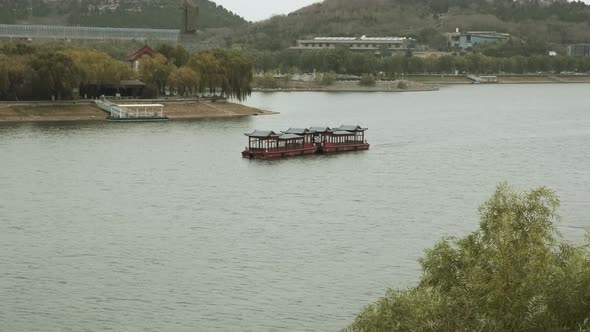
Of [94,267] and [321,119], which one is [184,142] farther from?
[94,267]

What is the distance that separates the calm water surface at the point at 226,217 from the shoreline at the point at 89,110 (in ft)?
8.62

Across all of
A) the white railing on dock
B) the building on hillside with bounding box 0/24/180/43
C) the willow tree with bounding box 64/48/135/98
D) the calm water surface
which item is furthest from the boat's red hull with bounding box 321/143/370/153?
the building on hillside with bounding box 0/24/180/43

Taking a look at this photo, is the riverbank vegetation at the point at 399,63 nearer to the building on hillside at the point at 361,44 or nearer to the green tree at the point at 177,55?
the building on hillside at the point at 361,44

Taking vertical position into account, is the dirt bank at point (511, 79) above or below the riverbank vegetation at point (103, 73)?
below

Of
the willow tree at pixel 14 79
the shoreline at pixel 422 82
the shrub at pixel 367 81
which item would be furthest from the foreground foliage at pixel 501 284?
the shrub at pixel 367 81

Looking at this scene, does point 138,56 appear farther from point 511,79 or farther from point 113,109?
point 511,79

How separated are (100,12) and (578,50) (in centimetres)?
7328

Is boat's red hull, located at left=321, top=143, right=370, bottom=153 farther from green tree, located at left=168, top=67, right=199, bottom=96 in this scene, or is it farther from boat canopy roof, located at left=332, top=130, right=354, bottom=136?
green tree, located at left=168, top=67, right=199, bottom=96

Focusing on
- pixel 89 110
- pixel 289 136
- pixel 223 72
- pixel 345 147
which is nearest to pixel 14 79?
pixel 89 110

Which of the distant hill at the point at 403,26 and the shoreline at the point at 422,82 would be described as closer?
the shoreline at the point at 422,82

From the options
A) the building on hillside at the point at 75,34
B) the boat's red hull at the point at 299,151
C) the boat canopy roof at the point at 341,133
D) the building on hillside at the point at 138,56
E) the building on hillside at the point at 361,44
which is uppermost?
the building on hillside at the point at 75,34

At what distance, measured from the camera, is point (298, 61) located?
12575 centimetres

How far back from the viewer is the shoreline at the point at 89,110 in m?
59.0

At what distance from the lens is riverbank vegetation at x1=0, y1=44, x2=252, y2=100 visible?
6119 centimetres
